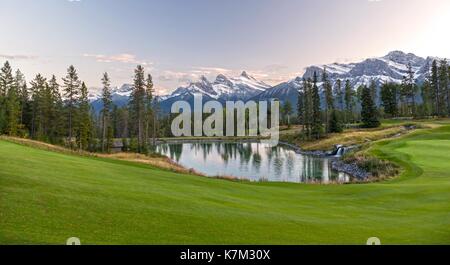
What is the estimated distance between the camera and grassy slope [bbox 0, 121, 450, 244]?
1096 centimetres

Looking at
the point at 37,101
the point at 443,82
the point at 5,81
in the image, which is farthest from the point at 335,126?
the point at 5,81

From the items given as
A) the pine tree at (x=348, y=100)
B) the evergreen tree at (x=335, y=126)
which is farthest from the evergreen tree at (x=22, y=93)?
the pine tree at (x=348, y=100)

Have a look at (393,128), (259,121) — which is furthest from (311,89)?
(259,121)

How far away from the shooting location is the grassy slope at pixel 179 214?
1096cm

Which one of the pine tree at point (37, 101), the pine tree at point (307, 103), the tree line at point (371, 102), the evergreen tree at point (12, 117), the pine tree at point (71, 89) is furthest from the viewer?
the pine tree at point (307, 103)

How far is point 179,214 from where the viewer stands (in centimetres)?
1362

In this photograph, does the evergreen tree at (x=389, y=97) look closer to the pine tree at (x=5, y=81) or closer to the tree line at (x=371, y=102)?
the tree line at (x=371, y=102)

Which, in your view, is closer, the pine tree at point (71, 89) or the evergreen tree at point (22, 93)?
the pine tree at point (71, 89)

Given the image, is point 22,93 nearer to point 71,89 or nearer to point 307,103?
→ point 71,89

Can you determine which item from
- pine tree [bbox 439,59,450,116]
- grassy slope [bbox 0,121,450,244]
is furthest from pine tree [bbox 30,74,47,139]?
pine tree [bbox 439,59,450,116]

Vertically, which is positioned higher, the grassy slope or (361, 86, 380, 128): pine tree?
(361, 86, 380, 128): pine tree

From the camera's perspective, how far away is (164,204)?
15.1 meters

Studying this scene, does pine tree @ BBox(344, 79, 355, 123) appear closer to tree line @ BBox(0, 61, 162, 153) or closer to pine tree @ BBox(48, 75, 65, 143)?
tree line @ BBox(0, 61, 162, 153)
